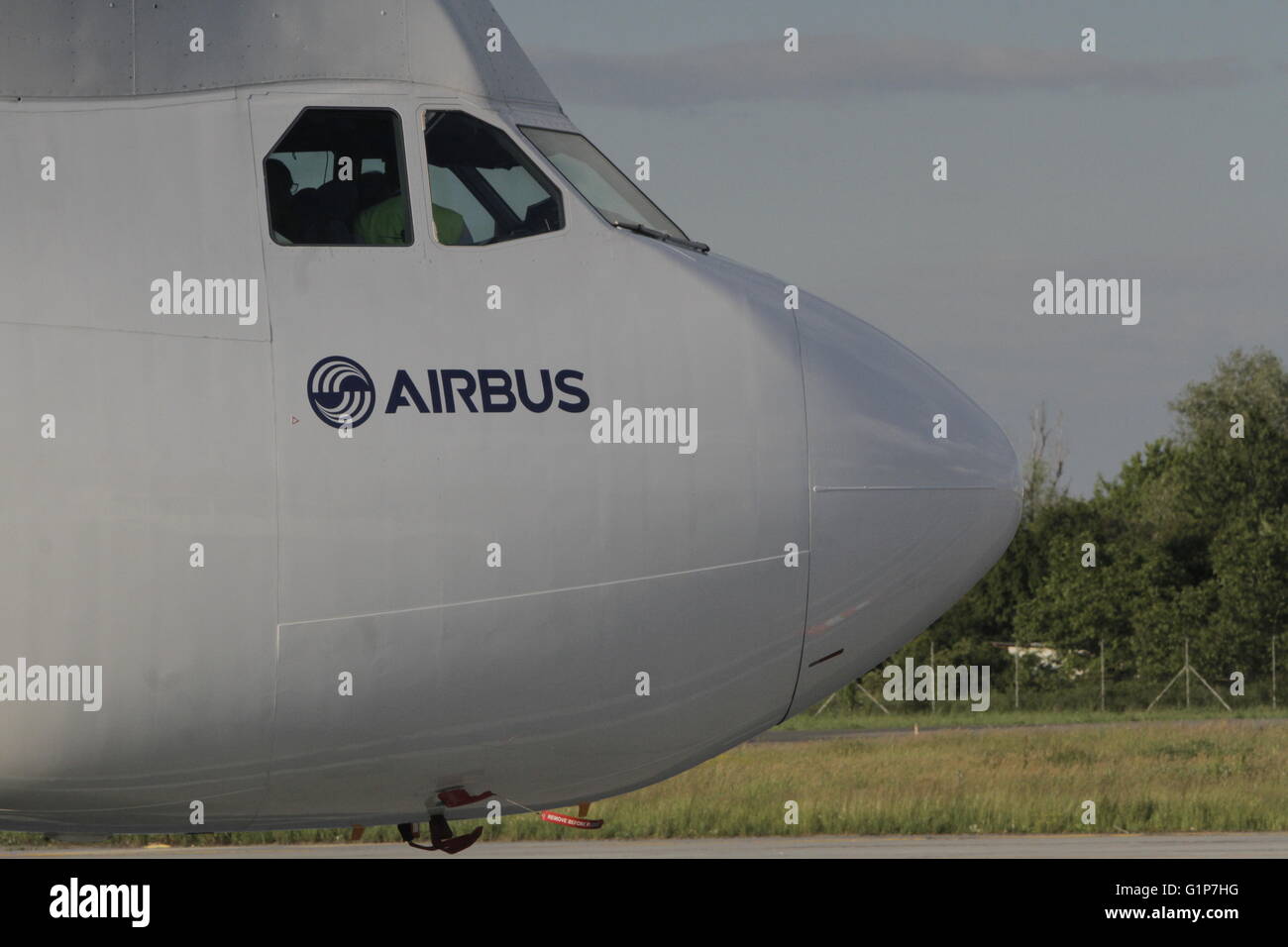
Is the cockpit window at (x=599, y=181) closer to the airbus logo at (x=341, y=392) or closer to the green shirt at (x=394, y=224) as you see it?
the green shirt at (x=394, y=224)

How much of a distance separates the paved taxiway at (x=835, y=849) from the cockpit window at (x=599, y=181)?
14990 mm

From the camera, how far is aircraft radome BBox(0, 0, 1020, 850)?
8.00 m

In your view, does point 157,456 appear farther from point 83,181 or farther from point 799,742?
point 799,742

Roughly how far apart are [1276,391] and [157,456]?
285ft

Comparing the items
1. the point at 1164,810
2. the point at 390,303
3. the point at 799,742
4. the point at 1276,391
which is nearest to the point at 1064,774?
the point at 1164,810

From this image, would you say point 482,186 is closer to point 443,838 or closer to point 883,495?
point 883,495

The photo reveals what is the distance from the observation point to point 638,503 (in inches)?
335

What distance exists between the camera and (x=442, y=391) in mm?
8281

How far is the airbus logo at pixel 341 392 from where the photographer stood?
813cm

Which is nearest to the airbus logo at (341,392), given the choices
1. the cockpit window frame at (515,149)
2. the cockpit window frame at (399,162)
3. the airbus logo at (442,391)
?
the airbus logo at (442,391)

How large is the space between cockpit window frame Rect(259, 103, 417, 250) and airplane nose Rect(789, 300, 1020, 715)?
7.07 feet

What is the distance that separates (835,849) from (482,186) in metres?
17.4
